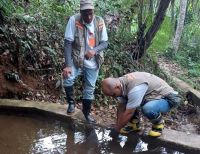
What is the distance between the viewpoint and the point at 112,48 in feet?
31.8

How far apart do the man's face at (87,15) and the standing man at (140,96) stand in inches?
39.9

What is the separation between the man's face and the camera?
5.45m

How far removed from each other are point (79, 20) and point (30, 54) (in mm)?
2324

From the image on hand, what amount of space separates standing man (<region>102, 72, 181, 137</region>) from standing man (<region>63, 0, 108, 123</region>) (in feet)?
2.35

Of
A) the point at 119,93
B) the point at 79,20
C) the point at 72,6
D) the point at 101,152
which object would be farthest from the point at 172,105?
the point at 72,6

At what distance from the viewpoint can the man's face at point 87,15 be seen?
5.45m

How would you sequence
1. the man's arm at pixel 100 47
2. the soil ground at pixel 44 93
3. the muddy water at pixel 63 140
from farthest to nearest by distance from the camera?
the soil ground at pixel 44 93 → the man's arm at pixel 100 47 → the muddy water at pixel 63 140

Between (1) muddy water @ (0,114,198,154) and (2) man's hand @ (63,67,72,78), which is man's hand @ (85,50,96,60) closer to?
(2) man's hand @ (63,67,72,78)

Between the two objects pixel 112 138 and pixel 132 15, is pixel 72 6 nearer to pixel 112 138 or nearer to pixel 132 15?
pixel 132 15

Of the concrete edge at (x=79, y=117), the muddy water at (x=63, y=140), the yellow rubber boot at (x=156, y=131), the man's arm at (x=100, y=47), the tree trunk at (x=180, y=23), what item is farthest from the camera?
the tree trunk at (x=180, y=23)

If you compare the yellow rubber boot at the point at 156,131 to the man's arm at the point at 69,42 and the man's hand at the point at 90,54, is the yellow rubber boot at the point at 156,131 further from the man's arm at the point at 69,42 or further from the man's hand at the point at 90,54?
the man's arm at the point at 69,42

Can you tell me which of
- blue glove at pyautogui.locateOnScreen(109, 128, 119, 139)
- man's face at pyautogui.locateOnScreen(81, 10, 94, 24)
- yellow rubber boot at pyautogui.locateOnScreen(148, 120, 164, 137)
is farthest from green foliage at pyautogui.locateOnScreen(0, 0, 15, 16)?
yellow rubber boot at pyautogui.locateOnScreen(148, 120, 164, 137)

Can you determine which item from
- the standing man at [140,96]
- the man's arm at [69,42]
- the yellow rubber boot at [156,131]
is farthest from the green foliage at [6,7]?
the yellow rubber boot at [156,131]

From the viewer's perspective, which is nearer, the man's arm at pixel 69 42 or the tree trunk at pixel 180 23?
the man's arm at pixel 69 42
